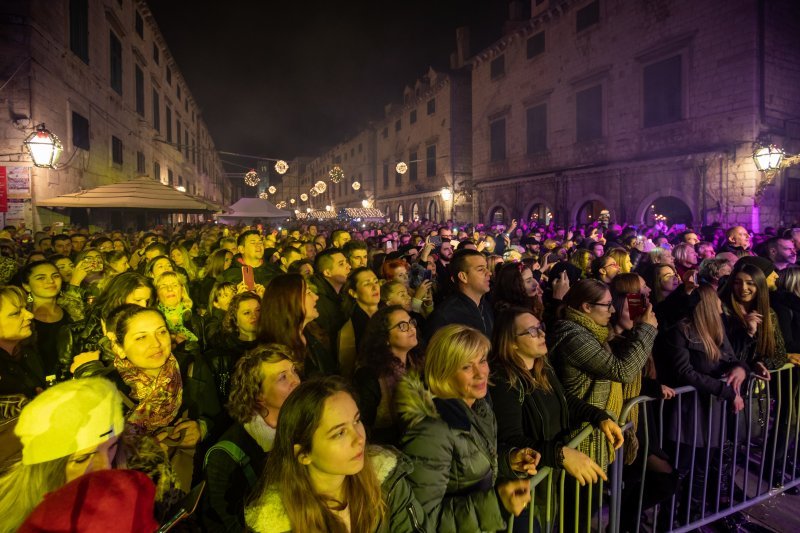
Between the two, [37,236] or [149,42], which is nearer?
[37,236]

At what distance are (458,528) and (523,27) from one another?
26399 mm

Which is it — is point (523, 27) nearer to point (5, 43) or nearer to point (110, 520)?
point (5, 43)

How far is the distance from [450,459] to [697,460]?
3143mm

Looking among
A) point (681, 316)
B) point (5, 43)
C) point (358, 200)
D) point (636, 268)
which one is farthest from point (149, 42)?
point (358, 200)

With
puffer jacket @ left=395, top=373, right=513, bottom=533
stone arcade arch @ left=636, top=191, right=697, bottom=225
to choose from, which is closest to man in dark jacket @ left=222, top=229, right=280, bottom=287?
puffer jacket @ left=395, top=373, right=513, bottom=533

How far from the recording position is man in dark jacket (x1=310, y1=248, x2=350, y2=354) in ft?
15.7

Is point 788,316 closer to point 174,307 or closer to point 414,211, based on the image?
point 174,307

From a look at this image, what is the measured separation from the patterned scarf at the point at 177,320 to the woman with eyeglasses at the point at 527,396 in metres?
2.74

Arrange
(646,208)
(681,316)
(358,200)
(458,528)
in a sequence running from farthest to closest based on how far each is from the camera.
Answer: (358,200)
(646,208)
(681,316)
(458,528)

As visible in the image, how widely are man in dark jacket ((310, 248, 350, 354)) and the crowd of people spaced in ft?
0.06

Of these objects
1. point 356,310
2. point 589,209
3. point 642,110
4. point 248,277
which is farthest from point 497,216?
point 356,310

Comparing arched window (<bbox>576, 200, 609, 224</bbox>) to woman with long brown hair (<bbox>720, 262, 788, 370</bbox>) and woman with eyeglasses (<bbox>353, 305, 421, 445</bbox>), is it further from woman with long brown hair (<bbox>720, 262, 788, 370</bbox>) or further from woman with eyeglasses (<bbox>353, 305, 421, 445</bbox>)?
woman with eyeglasses (<bbox>353, 305, 421, 445</bbox>)

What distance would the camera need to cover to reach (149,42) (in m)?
23.4

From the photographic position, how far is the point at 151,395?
2818 millimetres
